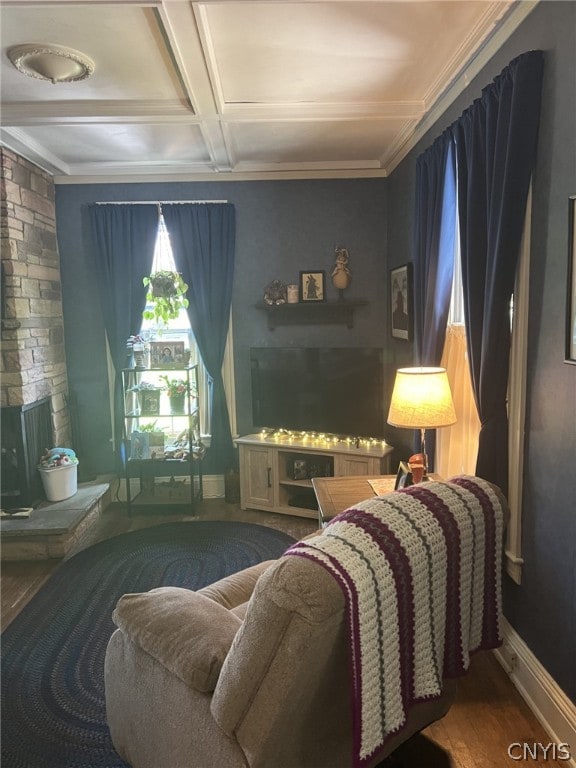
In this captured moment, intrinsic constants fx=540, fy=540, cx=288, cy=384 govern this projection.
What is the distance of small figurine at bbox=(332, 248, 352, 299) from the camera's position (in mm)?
4258

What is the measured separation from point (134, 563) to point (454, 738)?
6.96 feet

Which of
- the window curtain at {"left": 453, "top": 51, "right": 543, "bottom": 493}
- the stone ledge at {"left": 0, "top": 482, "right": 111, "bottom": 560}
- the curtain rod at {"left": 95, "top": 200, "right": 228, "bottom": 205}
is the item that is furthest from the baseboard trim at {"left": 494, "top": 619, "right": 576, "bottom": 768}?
the curtain rod at {"left": 95, "top": 200, "right": 228, "bottom": 205}

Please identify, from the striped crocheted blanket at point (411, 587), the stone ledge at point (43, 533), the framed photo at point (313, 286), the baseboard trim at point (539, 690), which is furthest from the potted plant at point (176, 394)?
the striped crocheted blanket at point (411, 587)

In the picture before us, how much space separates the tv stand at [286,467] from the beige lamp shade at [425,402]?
1609mm

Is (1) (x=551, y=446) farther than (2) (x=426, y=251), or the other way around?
(2) (x=426, y=251)

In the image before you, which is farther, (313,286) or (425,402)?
(313,286)

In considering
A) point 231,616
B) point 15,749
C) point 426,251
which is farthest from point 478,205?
point 15,749

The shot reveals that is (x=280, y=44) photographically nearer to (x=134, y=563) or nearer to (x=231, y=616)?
A: (x=231, y=616)

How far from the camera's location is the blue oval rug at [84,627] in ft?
6.41

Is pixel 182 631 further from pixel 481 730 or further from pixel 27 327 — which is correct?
pixel 27 327

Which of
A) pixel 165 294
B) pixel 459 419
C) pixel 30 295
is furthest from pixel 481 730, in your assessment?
pixel 30 295

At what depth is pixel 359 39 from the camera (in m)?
2.24

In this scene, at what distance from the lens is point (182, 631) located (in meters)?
1.44

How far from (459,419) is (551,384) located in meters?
0.95
